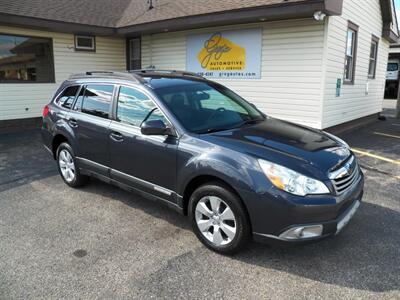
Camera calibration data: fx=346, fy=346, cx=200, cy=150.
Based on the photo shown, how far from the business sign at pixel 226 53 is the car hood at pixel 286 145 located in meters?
5.67

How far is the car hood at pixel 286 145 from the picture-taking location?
312 centimetres

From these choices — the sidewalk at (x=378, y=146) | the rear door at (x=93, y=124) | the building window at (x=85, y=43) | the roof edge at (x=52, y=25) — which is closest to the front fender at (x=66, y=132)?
the rear door at (x=93, y=124)

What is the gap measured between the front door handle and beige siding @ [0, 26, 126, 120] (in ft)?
23.8

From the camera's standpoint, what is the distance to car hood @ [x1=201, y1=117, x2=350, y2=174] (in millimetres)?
3123

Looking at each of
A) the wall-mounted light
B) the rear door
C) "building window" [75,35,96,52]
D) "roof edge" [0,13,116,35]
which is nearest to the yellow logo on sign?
the wall-mounted light

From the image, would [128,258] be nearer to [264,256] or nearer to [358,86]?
[264,256]

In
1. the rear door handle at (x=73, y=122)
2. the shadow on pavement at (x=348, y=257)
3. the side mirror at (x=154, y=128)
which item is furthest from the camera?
the rear door handle at (x=73, y=122)

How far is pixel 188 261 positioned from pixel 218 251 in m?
0.31

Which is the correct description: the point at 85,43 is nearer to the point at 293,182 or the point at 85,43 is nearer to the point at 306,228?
the point at 293,182

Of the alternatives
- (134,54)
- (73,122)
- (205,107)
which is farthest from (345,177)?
(134,54)

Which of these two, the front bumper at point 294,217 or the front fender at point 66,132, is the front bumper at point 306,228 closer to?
the front bumper at point 294,217

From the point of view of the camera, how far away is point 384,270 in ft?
10.3

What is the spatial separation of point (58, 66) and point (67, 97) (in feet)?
21.5

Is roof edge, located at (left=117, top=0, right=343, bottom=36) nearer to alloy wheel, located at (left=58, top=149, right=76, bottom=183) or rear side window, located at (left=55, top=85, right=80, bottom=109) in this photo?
rear side window, located at (left=55, top=85, right=80, bottom=109)
